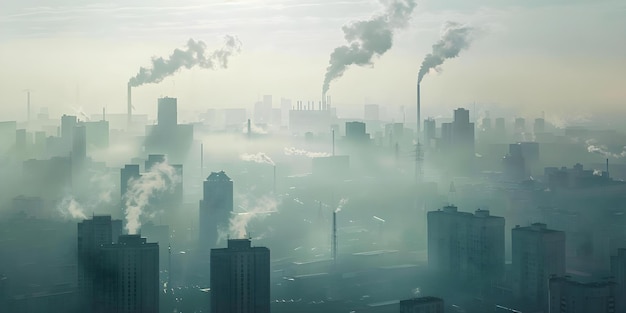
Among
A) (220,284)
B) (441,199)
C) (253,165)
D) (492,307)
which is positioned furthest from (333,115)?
(220,284)

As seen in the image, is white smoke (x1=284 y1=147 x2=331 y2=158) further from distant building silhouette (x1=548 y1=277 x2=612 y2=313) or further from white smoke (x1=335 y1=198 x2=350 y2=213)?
distant building silhouette (x1=548 y1=277 x2=612 y2=313)

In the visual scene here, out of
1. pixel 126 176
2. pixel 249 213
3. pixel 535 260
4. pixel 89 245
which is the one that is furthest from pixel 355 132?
pixel 89 245

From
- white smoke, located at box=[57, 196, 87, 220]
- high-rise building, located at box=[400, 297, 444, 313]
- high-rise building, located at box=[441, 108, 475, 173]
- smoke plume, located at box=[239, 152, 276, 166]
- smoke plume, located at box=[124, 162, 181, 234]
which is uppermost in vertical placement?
high-rise building, located at box=[441, 108, 475, 173]

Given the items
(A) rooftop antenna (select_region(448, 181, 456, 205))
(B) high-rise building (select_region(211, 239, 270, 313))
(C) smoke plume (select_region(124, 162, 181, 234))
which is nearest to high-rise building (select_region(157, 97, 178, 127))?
(C) smoke plume (select_region(124, 162, 181, 234))

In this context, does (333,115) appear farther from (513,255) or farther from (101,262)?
(101,262)

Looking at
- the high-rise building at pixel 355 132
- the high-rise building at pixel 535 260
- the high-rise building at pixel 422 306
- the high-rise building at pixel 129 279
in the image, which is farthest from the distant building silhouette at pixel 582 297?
the high-rise building at pixel 355 132

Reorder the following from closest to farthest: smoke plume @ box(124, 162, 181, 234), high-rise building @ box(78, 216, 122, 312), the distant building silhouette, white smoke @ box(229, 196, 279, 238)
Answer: the distant building silhouette
high-rise building @ box(78, 216, 122, 312)
white smoke @ box(229, 196, 279, 238)
smoke plume @ box(124, 162, 181, 234)
